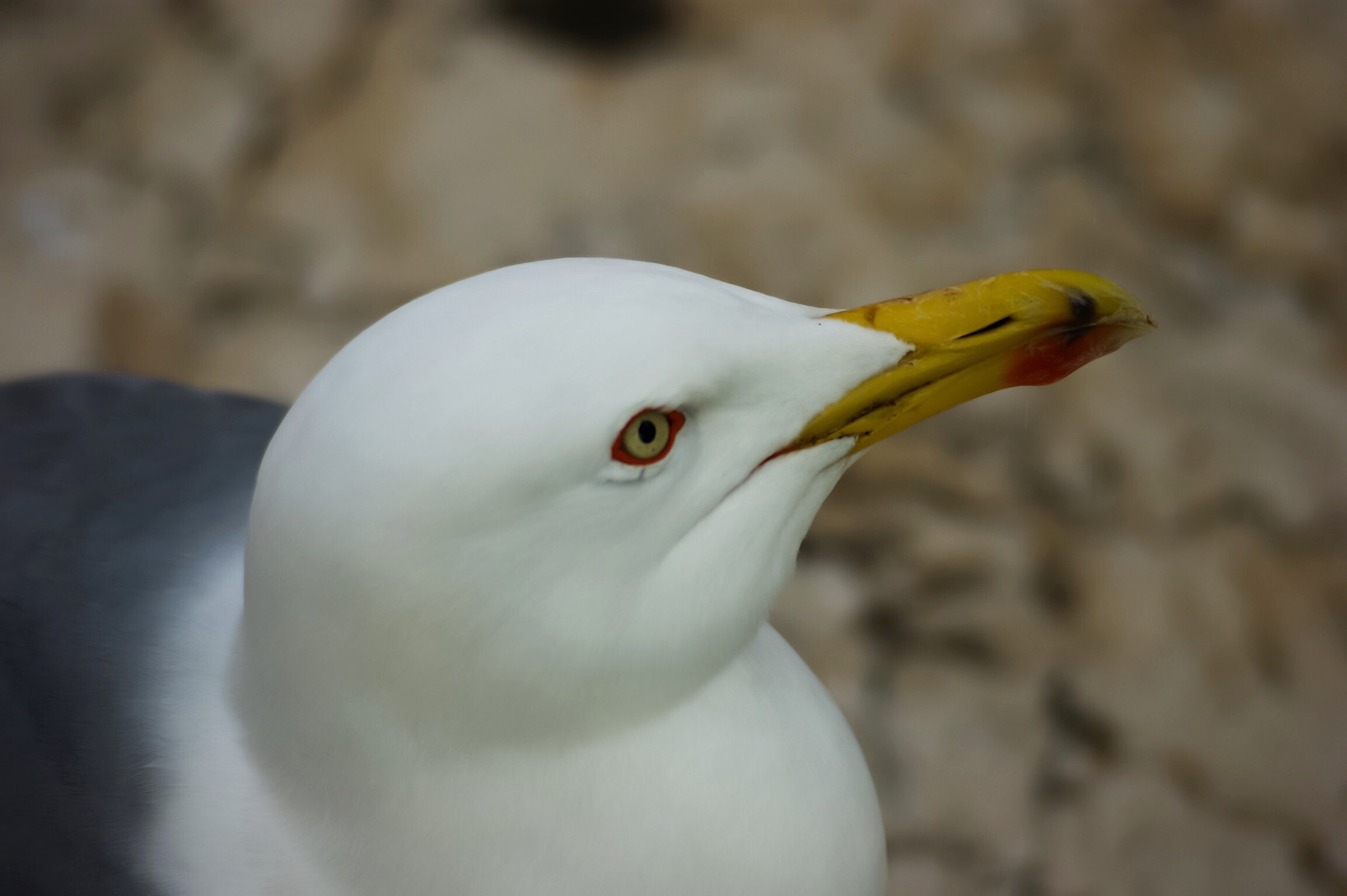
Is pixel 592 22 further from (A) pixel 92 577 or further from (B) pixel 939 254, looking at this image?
(A) pixel 92 577

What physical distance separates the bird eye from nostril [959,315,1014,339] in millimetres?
277

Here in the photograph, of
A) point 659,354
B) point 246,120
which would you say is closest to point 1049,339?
point 659,354

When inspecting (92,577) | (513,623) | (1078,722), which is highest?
(513,623)

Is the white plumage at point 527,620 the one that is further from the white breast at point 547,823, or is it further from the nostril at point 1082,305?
the nostril at point 1082,305

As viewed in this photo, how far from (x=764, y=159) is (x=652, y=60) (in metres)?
0.38

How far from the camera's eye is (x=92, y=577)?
1078 mm

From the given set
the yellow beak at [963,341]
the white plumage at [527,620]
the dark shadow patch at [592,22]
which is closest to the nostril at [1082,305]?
the yellow beak at [963,341]

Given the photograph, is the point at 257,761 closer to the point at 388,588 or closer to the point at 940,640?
the point at 388,588

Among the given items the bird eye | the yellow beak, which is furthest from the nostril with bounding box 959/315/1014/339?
the bird eye

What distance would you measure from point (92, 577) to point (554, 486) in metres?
0.59

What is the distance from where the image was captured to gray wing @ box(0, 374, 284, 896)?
0.90 metres

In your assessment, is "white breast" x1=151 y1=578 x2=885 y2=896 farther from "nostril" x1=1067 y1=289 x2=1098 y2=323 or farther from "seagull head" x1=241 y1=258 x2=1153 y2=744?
"nostril" x1=1067 y1=289 x2=1098 y2=323

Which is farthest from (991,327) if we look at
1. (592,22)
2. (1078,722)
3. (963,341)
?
(592,22)

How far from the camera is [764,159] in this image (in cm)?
238
